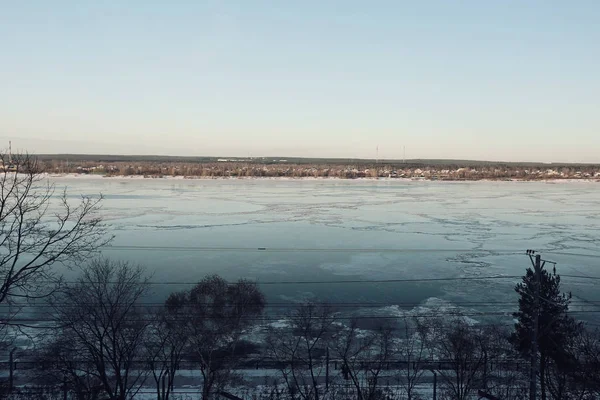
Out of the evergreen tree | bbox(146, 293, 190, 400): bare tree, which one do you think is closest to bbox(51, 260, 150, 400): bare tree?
bbox(146, 293, 190, 400): bare tree

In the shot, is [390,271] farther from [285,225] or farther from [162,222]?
[162,222]

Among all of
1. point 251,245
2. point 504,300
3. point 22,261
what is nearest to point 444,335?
point 504,300

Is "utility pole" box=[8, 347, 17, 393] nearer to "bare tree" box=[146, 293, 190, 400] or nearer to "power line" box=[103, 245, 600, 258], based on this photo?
"bare tree" box=[146, 293, 190, 400]

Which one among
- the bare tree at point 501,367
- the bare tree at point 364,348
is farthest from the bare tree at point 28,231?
the bare tree at point 501,367

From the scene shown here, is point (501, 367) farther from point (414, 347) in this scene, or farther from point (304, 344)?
point (304, 344)

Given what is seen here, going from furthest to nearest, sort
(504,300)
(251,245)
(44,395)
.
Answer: (251,245)
(504,300)
(44,395)

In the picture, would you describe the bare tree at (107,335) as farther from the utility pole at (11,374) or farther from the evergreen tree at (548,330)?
the evergreen tree at (548,330)
